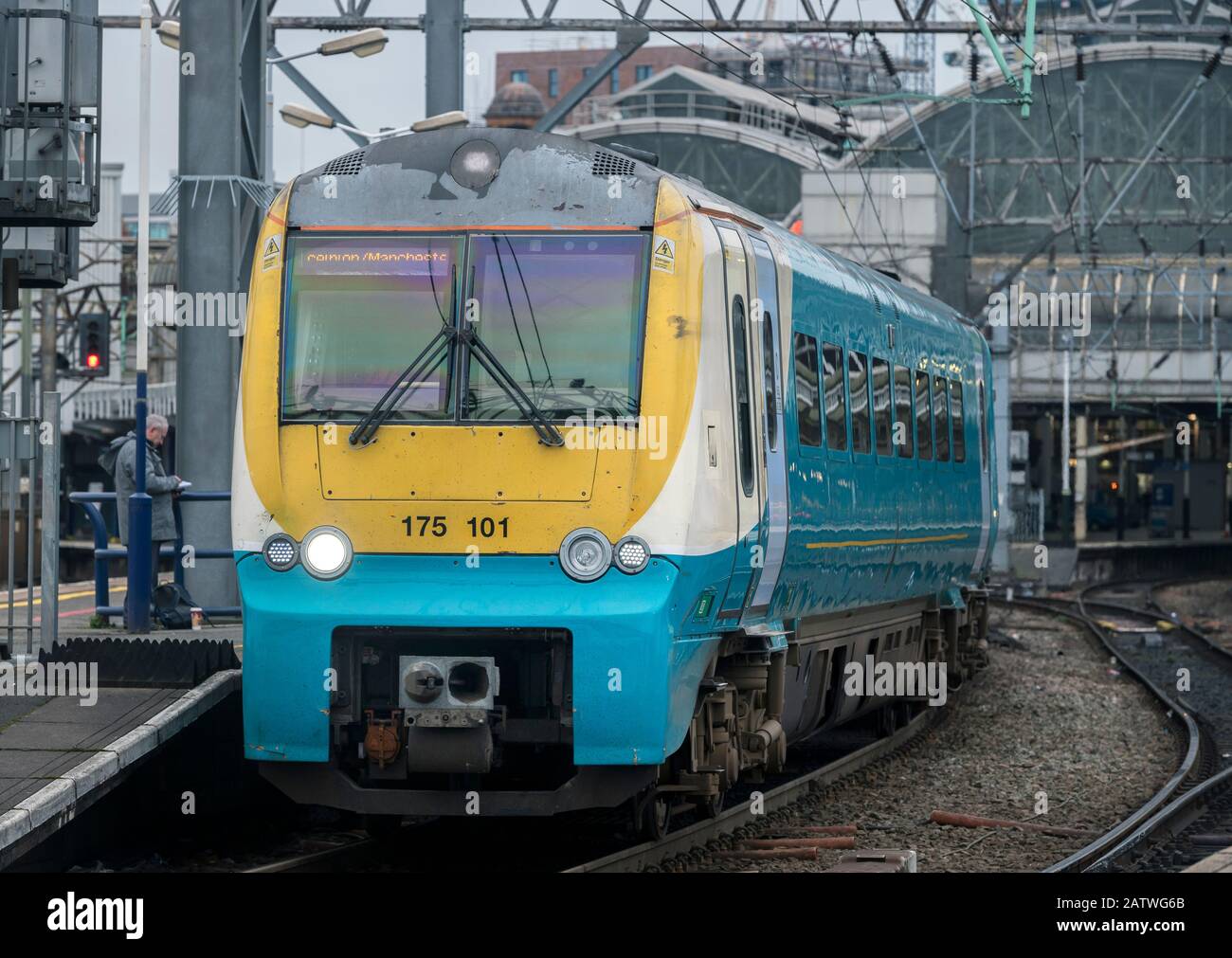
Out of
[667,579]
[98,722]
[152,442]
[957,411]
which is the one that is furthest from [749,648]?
[957,411]

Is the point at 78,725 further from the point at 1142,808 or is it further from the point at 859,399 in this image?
the point at 1142,808

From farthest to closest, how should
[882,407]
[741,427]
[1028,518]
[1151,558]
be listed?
[1151,558] → [1028,518] → [882,407] → [741,427]

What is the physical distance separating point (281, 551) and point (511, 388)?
1.29 m

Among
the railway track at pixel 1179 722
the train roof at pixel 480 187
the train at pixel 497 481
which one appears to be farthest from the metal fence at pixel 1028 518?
the train roof at pixel 480 187

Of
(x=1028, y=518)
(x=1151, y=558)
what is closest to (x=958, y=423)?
(x=1028, y=518)

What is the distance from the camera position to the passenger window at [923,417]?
15.0 metres

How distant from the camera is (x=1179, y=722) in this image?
18203 mm

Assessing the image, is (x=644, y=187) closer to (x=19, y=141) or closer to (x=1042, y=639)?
(x=19, y=141)

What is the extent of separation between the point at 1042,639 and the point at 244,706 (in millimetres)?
19723

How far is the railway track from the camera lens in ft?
36.7

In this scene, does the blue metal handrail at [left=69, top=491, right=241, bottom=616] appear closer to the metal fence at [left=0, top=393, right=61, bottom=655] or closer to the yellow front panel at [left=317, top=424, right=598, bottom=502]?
the metal fence at [left=0, top=393, right=61, bottom=655]

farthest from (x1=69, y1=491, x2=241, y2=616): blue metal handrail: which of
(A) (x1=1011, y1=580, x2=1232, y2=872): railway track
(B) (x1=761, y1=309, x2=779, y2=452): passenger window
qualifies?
(A) (x1=1011, y1=580, x2=1232, y2=872): railway track

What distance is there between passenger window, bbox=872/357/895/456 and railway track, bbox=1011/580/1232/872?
9.41 ft

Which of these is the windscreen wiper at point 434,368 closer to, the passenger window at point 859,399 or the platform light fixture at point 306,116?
the passenger window at point 859,399
